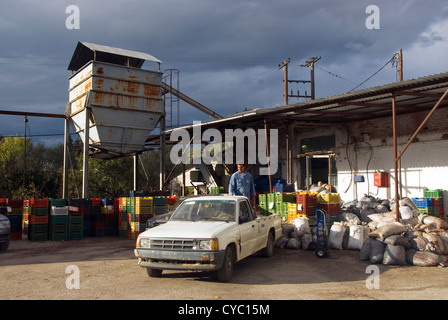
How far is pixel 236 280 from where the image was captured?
7289mm

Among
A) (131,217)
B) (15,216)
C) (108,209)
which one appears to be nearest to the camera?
(15,216)

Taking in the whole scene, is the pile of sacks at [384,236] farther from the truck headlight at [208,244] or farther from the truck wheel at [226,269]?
the truck headlight at [208,244]

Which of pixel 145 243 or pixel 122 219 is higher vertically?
pixel 145 243

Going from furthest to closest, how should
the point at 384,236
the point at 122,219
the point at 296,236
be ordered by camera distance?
the point at 122,219 < the point at 296,236 < the point at 384,236

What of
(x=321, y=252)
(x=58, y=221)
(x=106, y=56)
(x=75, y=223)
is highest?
(x=106, y=56)

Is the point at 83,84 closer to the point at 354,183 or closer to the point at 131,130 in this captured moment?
the point at 131,130

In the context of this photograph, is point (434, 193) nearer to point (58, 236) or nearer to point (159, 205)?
point (159, 205)

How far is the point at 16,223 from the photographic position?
540 inches

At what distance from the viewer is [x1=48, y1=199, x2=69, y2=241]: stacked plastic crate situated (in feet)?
44.2

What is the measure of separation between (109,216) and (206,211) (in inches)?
312

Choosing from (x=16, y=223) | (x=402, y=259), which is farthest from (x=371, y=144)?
(x=16, y=223)

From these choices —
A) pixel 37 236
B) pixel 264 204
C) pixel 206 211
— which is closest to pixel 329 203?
pixel 264 204

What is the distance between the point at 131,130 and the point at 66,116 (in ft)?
11.8

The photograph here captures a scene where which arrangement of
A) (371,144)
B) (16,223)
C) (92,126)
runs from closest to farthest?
1. (16,223)
2. (371,144)
3. (92,126)
